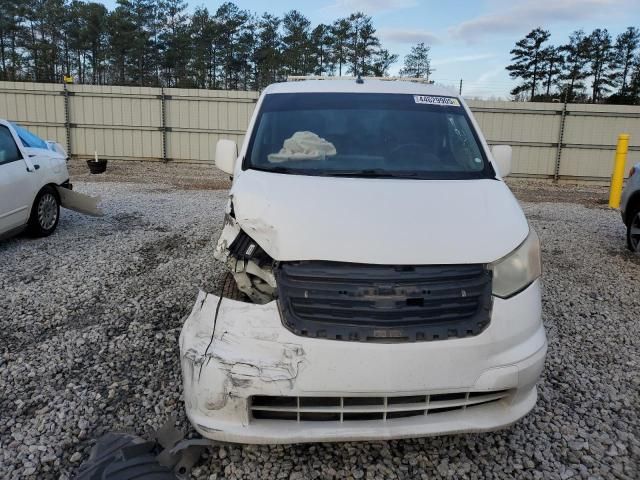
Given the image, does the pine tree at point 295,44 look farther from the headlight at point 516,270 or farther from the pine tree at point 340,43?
the headlight at point 516,270

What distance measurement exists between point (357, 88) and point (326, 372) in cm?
241

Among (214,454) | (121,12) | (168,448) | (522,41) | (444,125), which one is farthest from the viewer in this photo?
(522,41)

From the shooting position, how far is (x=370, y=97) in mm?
3715

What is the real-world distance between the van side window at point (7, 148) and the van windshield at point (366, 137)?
420 centimetres

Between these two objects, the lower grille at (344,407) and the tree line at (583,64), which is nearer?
the lower grille at (344,407)

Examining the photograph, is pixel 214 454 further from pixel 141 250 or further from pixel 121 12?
pixel 121 12

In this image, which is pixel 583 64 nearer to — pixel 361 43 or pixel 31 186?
pixel 361 43

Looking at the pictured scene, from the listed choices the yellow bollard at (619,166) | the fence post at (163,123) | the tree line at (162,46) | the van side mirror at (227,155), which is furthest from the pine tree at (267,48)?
the van side mirror at (227,155)

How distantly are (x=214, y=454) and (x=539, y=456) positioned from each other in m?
1.66

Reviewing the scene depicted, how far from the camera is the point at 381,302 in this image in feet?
7.13

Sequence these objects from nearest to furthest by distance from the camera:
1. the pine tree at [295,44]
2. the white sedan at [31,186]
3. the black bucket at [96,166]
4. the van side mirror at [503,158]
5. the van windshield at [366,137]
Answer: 1. the van windshield at [366,137]
2. the van side mirror at [503,158]
3. the white sedan at [31,186]
4. the black bucket at [96,166]
5. the pine tree at [295,44]

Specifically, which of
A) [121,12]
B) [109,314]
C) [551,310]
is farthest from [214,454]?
[121,12]

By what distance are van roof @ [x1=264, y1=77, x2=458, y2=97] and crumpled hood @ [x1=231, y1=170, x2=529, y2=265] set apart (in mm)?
1135

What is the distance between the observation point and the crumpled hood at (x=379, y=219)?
2270mm
